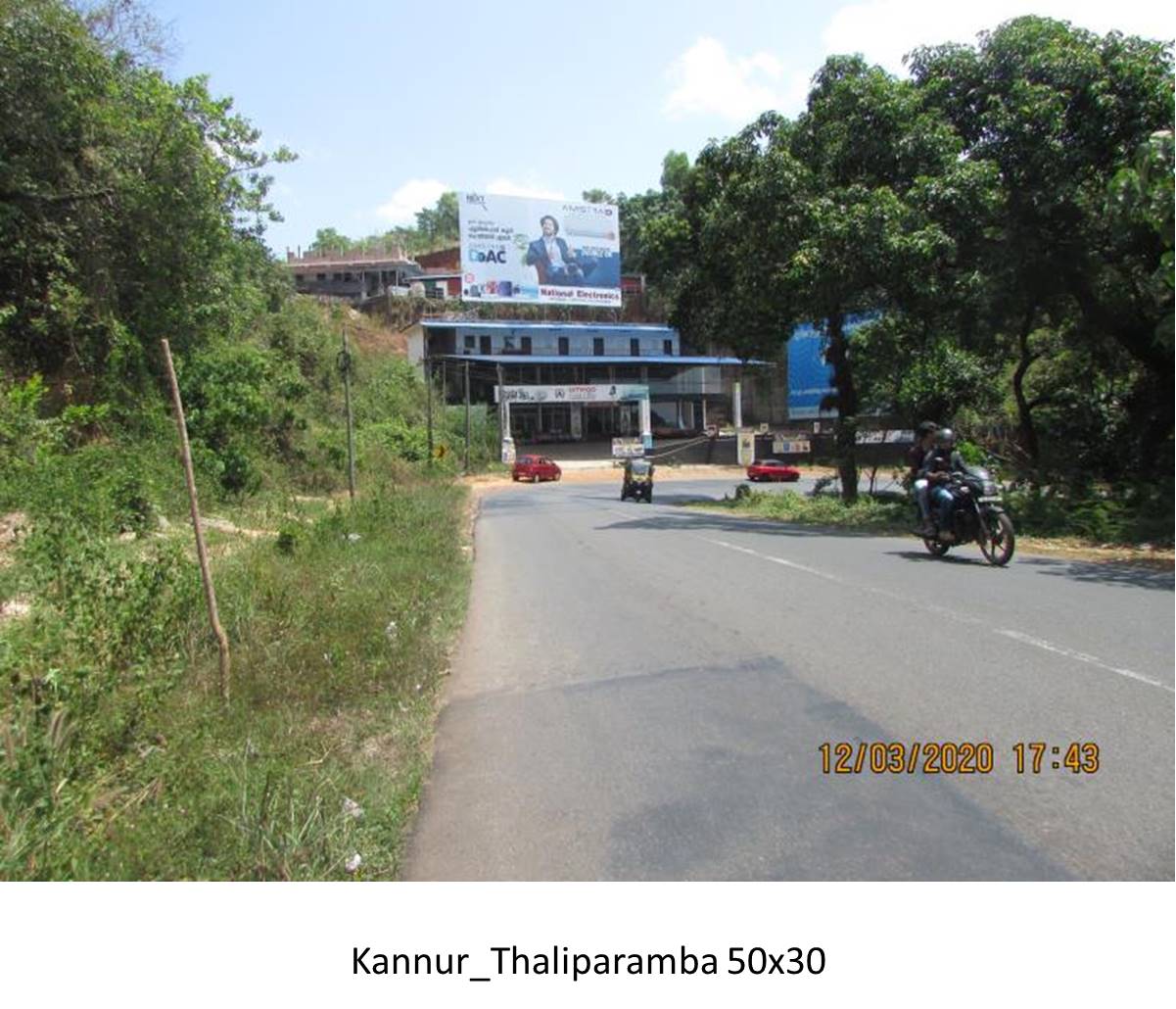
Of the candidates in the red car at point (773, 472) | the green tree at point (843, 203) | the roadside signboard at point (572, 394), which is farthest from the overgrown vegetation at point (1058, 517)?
the roadside signboard at point (572, 394)

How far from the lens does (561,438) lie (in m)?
64.6

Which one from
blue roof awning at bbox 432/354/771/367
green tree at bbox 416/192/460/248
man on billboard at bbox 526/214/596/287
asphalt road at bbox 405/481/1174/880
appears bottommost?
asphalt road at bbox 405/481/1174/880

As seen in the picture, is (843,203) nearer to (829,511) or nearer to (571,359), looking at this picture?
(829,511)

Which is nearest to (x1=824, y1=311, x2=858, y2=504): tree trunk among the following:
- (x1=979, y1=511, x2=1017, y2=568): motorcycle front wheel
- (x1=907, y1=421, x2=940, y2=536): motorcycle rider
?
(x1=907, y1=421, x2=940, y2=536): motorcycle rider

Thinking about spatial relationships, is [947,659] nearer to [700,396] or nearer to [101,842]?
[101,842]

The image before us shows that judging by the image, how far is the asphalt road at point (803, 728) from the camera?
3.77 meters

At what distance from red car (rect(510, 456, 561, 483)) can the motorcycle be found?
40.1 m

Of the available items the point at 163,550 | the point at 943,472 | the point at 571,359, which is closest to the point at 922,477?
the point at 943,472

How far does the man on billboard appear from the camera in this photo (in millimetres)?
55469

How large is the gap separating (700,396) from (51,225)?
52700mm

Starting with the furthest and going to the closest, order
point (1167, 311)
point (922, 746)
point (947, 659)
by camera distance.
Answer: point (1167, 311), point (947, 659), point (922, 746)

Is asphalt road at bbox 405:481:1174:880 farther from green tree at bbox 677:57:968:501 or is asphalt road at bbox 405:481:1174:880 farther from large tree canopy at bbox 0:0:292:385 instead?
large tree canopy at bbox 0:0:292:385

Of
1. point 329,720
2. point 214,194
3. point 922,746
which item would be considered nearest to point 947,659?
point 922,746

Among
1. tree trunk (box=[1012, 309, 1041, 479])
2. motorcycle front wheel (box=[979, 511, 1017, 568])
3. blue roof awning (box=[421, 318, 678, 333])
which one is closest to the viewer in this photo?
motorcycle front wheel (box=[979, 511, 1017, 568])
